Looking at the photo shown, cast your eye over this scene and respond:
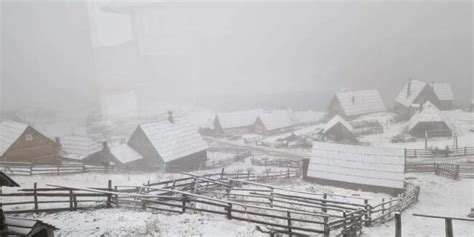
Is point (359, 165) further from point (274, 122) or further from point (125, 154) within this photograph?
point (274, 122)

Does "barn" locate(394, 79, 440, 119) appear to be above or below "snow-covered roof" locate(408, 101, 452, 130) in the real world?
above

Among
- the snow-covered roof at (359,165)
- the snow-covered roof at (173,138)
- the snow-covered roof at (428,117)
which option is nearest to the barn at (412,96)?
the snow-covered roof at (428,117)

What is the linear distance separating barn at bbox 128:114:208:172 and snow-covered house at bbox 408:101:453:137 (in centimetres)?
2061

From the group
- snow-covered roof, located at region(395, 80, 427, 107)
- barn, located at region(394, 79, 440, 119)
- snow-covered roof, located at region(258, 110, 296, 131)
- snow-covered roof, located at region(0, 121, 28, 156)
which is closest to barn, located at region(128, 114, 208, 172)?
snow-covered roof, located at region(0, 121, 28, 156)

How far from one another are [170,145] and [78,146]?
835 centimetres

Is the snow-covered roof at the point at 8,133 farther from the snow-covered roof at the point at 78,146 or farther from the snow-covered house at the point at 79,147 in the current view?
the snow-covered roof at the point at 78,146

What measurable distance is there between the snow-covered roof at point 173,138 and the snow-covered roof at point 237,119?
17.4m

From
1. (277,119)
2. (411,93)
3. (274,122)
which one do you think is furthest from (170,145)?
(411,93)

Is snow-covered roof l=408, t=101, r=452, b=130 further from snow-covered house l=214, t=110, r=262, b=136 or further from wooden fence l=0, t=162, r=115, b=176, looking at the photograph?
wooden fence l=0, t=162, r=115, b=176

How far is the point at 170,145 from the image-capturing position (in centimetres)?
2500

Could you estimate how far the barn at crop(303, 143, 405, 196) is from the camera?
63.9 feet

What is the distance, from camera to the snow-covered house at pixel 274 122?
145 feet

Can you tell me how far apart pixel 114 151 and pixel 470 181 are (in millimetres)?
23333

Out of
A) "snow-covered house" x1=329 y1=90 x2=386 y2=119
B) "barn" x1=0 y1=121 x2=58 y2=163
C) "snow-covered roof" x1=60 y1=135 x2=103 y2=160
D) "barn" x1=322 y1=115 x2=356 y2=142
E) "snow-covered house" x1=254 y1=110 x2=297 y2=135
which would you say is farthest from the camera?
"snow-covered house" x1=254 y1=110 x2=297 y2=135
